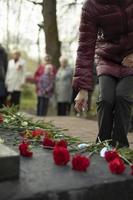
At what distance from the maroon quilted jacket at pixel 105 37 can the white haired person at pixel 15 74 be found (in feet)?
23.8

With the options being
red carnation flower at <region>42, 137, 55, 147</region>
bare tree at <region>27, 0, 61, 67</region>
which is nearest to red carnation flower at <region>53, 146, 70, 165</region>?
red carnation flower at <region>42, 137, 55, 147</region>

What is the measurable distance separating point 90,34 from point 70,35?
1376 cm

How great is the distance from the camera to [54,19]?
13.6 m

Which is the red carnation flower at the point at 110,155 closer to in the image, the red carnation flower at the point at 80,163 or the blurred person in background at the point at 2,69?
the red carnation flower at the point at 80,163

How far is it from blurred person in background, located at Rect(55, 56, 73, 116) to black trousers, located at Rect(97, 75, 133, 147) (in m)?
6.80

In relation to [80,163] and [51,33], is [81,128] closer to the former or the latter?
[80,163]

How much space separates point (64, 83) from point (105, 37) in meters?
7.01

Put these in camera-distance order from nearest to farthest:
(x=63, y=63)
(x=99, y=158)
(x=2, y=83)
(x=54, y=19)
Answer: (x=99, y=158) → (x=2, y=83) → (x=63, y=63) → (x=54, y=19)

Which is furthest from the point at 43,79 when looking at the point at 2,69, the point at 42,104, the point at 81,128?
the point at 81,128

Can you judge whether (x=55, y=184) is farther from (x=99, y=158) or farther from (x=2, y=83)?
(x=2, y=83)

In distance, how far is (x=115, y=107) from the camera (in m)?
4.48

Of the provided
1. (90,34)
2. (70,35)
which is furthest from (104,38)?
(70,35)

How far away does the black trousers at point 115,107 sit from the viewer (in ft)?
14.5

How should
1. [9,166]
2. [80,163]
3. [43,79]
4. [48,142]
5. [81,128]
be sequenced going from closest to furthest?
[9,166]
[80,163]
[48,142]
[81,128]
[43,79]
